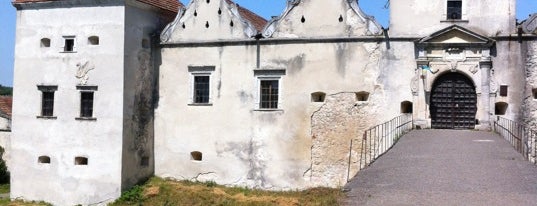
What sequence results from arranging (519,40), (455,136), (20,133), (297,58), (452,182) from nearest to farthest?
1. (452,182)
2. (455,136)
3. (519,40)
4. (297,58)
5. (20,133)

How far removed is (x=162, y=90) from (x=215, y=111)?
2376 mm

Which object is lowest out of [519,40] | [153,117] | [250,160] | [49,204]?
[49,204]

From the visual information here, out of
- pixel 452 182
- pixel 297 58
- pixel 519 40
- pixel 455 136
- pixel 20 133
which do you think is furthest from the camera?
pixel 20 133

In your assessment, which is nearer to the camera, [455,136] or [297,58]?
[455,136]

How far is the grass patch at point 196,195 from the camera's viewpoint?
19047 millimetres

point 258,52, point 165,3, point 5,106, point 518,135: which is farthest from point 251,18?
point 5,106

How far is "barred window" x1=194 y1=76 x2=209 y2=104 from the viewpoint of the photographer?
69.6 feet

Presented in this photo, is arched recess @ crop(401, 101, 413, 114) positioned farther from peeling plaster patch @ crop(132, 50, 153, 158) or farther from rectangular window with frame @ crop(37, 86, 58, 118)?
rectangular window with frame @ crop(37, 86, 58, 118)

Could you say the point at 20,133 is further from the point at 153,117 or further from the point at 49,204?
the point at 153,117

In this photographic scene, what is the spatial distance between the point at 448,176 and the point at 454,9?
990cm

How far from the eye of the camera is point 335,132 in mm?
19891

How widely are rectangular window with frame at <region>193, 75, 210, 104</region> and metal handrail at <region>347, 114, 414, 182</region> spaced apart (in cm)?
571

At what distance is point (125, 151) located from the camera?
2038 cm

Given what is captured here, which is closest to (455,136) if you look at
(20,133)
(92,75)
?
(92,75)
